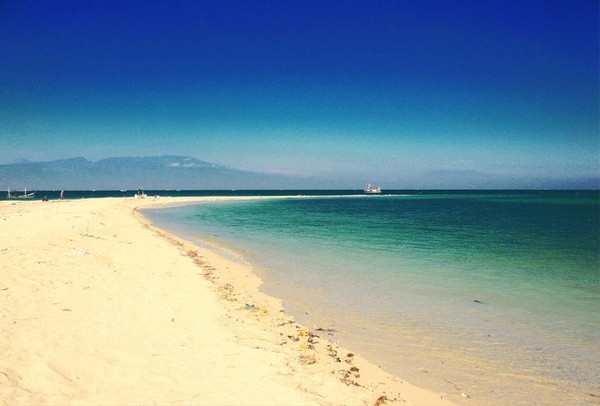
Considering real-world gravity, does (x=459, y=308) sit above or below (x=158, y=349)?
below

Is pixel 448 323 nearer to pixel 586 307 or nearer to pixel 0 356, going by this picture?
pixel 586 307

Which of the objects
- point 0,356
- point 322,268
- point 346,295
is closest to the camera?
point 0,356

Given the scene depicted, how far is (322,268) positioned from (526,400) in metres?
10.1

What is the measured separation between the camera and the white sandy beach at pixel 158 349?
16.5 feet

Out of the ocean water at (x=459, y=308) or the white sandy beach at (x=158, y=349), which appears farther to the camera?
the ocean water at (x=459, y=308)

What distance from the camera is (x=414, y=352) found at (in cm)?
744

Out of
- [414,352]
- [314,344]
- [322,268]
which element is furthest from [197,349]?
[322,268]

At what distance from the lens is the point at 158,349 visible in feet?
21.1

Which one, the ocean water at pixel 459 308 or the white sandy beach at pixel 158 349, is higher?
the white sandy beach at pixel 158 349

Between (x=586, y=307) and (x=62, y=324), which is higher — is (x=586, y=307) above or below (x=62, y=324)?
below

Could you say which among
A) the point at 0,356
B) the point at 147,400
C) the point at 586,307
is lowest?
the point at 586,307

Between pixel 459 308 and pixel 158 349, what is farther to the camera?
pixel 459 308

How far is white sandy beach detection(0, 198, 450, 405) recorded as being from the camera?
5020 millimetres

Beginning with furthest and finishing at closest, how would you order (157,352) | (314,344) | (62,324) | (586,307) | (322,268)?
(322,268) < (586,307) < (314,344) < (62,324) < (157,352)
